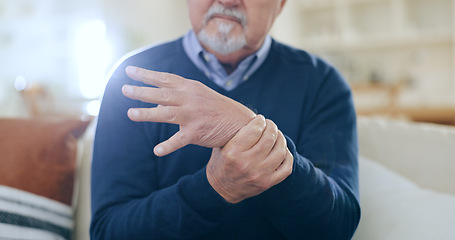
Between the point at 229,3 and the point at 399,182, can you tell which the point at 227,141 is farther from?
the point at 399,182

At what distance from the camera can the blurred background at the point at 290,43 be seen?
384cm

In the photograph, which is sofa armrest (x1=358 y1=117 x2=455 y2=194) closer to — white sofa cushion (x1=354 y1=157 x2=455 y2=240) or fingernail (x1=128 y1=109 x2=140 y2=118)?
white sofa cushion (x1=354 y1=157 x2=455 y2=240)

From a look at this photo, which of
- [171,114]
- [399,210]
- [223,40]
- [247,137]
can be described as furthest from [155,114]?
[399,210]

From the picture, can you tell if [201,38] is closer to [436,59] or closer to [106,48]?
[436,59]

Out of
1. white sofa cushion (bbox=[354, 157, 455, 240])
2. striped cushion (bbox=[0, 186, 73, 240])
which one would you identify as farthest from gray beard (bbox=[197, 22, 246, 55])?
striped cushion (bbox=[0, 186, 73, 240])

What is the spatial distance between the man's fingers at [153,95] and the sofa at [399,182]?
1.63 feet

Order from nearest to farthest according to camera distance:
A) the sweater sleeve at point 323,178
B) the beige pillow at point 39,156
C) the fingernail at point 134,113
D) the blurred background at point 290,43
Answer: the fingernail at point 134,113 → the sweater sleeve at point 323,178 → the beige pillow at point 39,156 → the blurred background at point 290,43

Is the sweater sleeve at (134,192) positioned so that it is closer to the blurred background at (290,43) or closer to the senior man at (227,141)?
the senior man at (227,141)

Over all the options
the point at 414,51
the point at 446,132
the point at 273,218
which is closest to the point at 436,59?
the point at 414,51

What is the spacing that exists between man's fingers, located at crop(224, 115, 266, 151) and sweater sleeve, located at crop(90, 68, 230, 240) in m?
0.12

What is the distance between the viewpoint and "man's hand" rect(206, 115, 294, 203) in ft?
1.58

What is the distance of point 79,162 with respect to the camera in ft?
3.52

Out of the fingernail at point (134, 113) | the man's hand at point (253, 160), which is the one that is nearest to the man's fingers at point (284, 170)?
the man's hand at point (253, 160)

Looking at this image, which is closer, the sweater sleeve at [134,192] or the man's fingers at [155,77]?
the man's fingers at [155,77]
